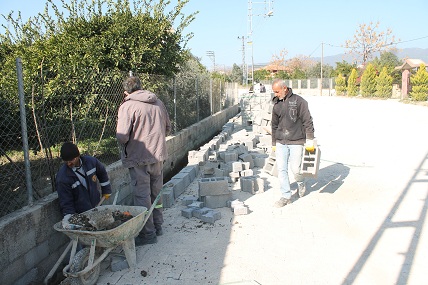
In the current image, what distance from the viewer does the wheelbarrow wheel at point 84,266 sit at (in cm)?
350

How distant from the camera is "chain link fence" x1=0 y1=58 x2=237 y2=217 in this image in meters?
4.48

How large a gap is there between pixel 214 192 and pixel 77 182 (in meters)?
2.49

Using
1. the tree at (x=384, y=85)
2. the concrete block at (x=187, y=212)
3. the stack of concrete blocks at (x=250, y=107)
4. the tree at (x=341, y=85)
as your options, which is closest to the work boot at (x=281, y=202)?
the concrete block at (x=187, y=212)

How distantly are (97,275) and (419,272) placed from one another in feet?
10.7

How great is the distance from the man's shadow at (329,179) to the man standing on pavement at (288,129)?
1.06 meters

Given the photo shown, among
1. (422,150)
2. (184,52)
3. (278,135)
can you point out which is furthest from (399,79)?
(278,135)

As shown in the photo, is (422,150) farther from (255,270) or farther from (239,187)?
(255,270)

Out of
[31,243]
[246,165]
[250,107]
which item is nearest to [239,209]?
[246,165]

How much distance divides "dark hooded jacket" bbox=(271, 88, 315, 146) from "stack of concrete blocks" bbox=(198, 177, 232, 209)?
1193 millimetres

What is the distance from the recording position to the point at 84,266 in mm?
3613

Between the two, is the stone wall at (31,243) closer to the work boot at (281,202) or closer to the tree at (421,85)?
the work boot at (281,202)

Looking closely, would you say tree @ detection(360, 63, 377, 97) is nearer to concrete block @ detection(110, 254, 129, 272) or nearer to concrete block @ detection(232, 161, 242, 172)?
concrete block @ detection(232, 161, 242, 172)

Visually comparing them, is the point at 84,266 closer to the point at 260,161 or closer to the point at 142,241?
the point at 142,241

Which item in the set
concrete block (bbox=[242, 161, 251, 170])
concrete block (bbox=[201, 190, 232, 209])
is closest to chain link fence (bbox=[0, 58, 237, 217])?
concrete block (bbox=[201, 190, 232, 209])
